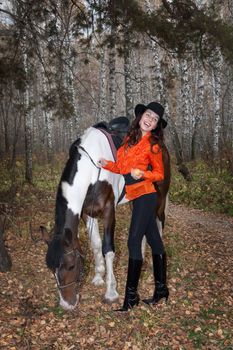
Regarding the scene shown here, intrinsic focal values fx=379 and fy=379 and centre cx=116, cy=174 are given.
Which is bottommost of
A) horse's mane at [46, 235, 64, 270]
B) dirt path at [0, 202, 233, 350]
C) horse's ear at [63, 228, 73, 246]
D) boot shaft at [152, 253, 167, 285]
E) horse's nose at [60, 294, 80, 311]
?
dirt path at [0, 202, 233, 350]

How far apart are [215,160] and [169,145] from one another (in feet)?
31.8

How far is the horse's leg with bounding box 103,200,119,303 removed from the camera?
4.48 m

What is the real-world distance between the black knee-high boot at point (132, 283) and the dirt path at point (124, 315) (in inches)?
4.1

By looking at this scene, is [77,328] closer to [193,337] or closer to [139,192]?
[193,337]

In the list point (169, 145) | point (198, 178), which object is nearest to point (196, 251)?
point (198, 178)

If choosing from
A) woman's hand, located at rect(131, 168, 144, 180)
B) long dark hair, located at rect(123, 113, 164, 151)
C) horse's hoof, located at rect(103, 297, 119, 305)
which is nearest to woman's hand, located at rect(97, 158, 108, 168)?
long dark hair, located at rect(123, 113, 164, 151)

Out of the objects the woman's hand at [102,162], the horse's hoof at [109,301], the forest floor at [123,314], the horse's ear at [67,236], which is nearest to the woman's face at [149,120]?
the woman's hand at [102,162]

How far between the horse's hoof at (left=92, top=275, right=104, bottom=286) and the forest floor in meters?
0.07

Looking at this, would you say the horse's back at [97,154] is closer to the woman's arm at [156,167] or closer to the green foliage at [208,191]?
the woman's arm at [156,167]

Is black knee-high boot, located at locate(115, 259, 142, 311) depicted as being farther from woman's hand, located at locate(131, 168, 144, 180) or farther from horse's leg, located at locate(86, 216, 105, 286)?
woman's hand, located at locate(131, 168, 144, 180)

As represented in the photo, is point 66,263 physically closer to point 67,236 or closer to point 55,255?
point 55,255

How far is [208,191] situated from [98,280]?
5.54 meters

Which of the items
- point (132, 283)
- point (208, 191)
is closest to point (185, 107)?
point (208, 191)

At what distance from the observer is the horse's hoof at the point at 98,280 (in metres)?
4.93
